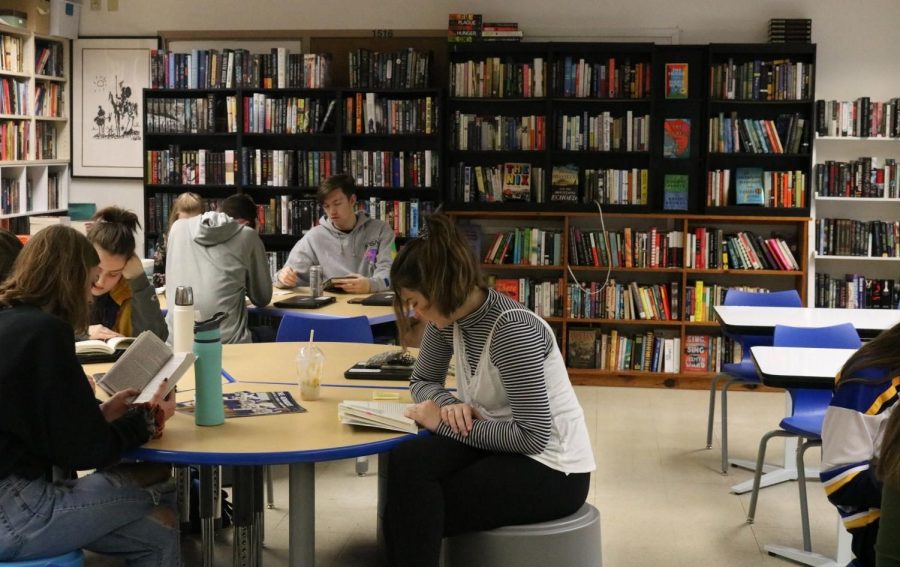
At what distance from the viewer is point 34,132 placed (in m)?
7.95

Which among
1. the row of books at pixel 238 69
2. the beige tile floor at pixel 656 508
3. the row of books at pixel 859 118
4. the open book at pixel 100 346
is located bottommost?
the beige tile floor at pixel 656 508

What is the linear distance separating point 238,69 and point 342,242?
Result: 7.03 feet

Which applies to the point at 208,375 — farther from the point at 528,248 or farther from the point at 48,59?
the point at 48,59

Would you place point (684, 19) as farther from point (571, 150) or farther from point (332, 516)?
point (332, 516)

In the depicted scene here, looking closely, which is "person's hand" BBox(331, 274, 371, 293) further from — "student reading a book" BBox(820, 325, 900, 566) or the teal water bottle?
"student reading a book" BBox(820, 325, 900, 566)

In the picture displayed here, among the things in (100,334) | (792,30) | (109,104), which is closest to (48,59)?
(109,104)

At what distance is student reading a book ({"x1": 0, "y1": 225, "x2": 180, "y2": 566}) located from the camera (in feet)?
8.16

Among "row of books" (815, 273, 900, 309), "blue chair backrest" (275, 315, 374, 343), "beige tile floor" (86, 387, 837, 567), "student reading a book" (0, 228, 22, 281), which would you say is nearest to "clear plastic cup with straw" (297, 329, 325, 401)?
"student reading a book" (0, 228, 22, 281)

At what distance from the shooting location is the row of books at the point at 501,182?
24.7 ft

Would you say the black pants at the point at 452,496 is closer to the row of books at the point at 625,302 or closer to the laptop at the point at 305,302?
the laptop at the point at 305,302

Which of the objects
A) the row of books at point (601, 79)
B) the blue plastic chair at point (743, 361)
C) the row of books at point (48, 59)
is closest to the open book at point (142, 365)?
the blue plastic chair at point (743, 361)

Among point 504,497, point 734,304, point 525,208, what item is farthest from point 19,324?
point 525,208

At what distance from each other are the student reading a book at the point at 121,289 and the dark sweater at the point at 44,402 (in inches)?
57.1

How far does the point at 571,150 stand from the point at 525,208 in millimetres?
494
